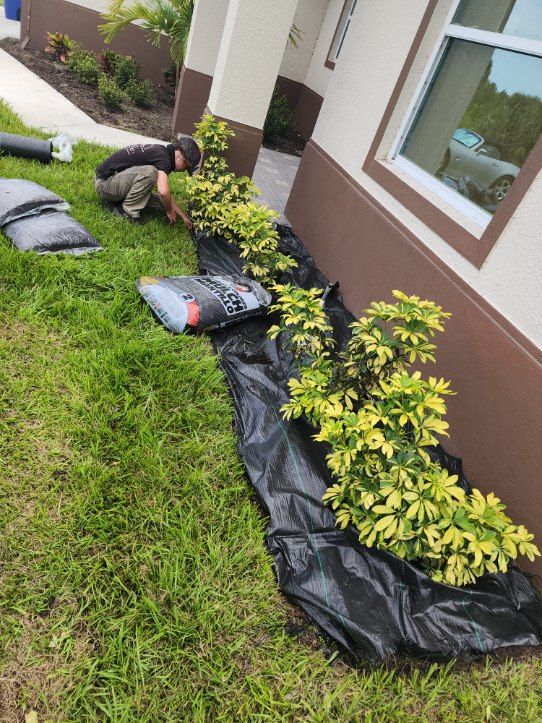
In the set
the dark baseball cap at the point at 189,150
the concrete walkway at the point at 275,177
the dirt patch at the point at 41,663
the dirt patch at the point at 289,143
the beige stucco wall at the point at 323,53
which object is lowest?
the dirt patch at the point at 41,663

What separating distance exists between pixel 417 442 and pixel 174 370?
1408mm

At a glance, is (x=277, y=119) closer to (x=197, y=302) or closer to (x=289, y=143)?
(x=289, y=143)

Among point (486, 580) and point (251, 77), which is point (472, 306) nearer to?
point (486, 580)

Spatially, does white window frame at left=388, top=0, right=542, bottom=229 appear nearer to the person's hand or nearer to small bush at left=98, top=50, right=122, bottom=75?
the person's hand

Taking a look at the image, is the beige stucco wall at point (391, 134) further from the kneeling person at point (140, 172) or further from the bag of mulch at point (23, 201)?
the bag of mulch at point (23, 201)

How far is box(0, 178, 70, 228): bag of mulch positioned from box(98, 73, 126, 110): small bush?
14.2 ft

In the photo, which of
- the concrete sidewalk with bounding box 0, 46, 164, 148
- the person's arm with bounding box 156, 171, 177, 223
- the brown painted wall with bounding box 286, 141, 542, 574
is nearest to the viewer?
the brown painted wall with bounding box 286, 141, 542, 574

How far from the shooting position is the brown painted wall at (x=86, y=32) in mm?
8430

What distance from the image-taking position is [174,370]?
255 cm

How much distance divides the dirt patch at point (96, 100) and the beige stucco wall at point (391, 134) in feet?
12.1

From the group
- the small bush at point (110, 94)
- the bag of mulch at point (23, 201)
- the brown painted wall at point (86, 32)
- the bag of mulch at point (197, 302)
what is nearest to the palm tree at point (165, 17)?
the small bush at point (110, 94)

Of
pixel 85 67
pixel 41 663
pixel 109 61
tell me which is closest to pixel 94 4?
pixel 109 61

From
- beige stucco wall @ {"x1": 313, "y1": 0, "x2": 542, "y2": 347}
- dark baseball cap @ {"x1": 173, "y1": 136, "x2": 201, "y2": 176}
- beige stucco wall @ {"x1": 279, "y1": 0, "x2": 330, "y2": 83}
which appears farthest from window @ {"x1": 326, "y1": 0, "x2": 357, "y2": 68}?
dark baseball cap @ {"x1": 173, "y1": 136, "x2": 201, "y2": 176}

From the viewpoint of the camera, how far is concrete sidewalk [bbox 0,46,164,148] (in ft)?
18.5
